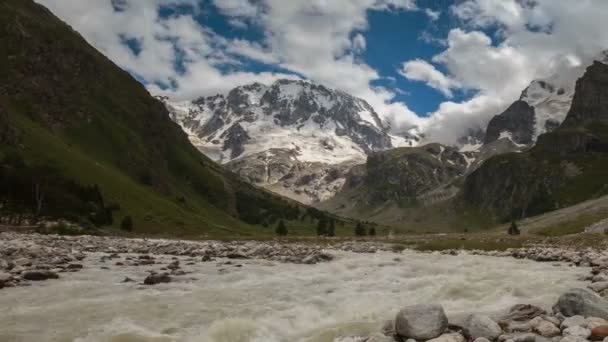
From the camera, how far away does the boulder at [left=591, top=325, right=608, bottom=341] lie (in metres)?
12.7

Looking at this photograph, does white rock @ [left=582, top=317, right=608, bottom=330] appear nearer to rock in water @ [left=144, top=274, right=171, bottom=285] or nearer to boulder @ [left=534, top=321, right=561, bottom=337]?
boulder @ [left=534, top=321, right=561, bottom=337]

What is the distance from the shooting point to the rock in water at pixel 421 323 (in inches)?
582

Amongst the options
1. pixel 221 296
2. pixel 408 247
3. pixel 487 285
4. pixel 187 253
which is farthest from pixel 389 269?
pixel 408 247

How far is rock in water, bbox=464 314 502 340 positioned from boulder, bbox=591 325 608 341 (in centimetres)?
239

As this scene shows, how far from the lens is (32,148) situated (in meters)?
124

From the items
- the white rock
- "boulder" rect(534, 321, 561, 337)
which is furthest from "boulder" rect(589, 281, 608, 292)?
"boulder" rect(534, 321, 561, 337)

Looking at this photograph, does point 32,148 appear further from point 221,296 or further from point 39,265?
point 221,296

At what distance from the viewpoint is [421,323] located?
49.3 ft

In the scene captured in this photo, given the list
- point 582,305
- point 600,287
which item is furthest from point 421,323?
point 600,287

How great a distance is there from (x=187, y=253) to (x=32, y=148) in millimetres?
90684

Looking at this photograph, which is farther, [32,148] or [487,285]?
[32,148]

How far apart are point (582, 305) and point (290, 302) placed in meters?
12.1

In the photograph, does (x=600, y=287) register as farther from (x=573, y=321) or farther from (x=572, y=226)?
(x=572, y=226)

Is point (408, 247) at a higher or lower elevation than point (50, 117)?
lower
